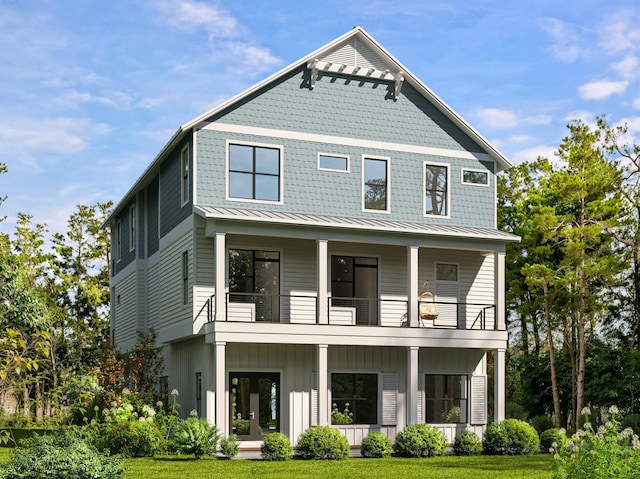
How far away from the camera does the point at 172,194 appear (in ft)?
90.0

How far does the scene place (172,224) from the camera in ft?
89.8

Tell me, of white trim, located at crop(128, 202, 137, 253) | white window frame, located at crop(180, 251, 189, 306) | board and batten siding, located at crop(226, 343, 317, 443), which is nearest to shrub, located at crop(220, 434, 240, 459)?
board and batten siding, located at crop(226, 343, 317, 443)

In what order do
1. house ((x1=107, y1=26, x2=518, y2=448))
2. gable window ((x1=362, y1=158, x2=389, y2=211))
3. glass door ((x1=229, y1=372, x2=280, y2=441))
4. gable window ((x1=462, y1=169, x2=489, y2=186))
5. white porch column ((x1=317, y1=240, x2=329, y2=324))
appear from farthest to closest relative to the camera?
gable window ((x1=462, y1=169, x2=489, y2=186))
gable window ((x1=362, y1=158, x2=389, y2=211))
glass door ((x1=229, y1=372, x2=280, y2=441))
house ((x1=107, y1=26, x2=518, y2=448))
white porch column ((x1=317, y1=240, x2=329, y2=324))

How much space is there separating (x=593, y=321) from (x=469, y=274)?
9.80 m

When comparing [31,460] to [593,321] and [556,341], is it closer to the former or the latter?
[593,321]

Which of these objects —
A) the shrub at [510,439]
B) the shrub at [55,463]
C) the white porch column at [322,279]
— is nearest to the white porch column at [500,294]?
the shrub at [510,439]

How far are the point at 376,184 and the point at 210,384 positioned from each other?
814cm

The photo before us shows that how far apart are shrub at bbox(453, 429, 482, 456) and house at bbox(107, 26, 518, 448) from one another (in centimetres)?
149

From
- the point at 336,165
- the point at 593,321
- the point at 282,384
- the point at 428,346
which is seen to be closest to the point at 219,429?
the point at 282,384

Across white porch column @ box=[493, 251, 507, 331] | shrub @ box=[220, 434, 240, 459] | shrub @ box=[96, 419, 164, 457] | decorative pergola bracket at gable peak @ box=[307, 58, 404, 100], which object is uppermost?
decorative pergola bracket at gable peak @ box=[307, 58, 404, 100]

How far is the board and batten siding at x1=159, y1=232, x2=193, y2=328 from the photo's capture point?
25344mm

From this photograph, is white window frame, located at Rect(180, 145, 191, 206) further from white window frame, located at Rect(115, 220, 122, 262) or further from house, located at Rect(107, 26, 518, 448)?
white window frame, located at Rect(115, 220, 122, 262)

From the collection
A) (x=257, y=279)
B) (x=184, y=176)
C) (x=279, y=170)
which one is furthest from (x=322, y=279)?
(x=184, y=176)

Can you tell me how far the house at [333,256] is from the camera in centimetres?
2450
